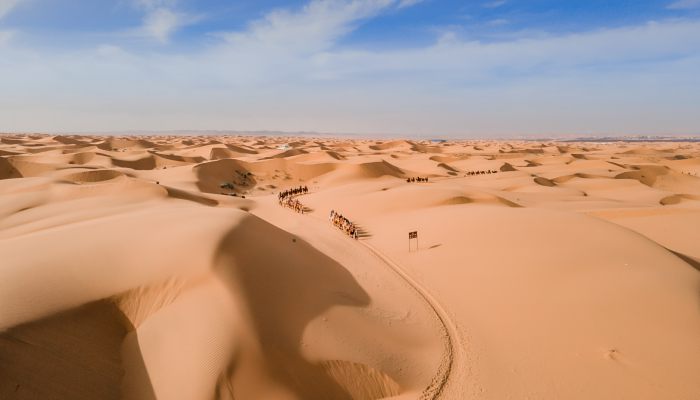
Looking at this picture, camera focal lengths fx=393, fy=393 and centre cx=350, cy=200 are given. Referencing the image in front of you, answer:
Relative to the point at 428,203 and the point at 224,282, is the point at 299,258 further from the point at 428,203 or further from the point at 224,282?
the point at 428,203

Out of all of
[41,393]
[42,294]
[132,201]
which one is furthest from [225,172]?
[41,393]

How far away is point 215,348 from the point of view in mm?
8445

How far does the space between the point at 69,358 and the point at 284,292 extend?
5161mm

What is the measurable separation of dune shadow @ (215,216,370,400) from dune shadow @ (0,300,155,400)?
2.43m

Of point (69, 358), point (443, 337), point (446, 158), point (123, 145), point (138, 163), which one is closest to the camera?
point (69, 358)

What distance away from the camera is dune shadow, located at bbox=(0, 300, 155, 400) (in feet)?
22.0

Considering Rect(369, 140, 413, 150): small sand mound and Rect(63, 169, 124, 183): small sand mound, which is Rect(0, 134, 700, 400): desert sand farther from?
Rect(369, 140, 413, 150): small sand mound

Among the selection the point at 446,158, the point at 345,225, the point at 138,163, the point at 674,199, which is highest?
the point at 345,225

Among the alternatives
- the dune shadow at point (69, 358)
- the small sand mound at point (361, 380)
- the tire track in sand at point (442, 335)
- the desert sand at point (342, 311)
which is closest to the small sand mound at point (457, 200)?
the desert sand at point (342, 311)

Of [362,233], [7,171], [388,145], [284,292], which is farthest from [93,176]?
[388,145]

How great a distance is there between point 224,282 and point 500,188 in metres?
37.2

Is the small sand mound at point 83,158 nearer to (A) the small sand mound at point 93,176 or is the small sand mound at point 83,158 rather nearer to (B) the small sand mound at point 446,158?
(A) the small sand mound at point 93,176

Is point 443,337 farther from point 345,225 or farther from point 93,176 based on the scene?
point 93,176

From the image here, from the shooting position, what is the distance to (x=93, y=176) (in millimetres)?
36750
